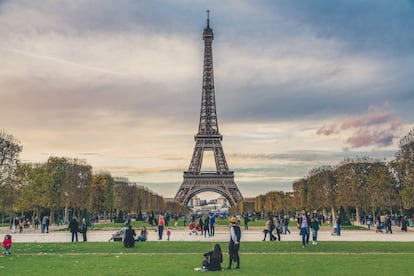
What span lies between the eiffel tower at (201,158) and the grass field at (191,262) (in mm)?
72757

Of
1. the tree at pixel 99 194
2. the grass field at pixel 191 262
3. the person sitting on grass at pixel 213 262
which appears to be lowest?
the grass field at pixel 191 262

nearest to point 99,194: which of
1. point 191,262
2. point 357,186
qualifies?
point 357,186

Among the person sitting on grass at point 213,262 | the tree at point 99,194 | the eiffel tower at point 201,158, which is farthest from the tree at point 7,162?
the eiffel tower at point 201,158

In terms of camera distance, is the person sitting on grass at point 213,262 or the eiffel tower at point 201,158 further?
the eiffel tower at point 201,158

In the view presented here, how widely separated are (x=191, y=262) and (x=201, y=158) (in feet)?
270

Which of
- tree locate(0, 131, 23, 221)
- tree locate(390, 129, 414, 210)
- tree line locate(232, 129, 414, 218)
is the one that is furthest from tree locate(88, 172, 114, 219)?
tree locate(390, 129, 414, 210)

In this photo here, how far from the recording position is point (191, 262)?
17.8 metres

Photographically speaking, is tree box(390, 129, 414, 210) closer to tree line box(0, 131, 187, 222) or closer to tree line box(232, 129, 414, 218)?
tree line box(232, 129, 414, 218)

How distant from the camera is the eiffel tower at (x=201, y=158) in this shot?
96.4m

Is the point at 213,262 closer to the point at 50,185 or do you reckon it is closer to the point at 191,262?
the point at 191,262

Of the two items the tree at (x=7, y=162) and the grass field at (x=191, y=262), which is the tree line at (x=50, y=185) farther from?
the grass field at (x=191, y=262)

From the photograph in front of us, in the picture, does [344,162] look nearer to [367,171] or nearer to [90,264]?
[367,171]

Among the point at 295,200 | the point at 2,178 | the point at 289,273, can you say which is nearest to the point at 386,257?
the point at 289,273

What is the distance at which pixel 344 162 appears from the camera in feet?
221
